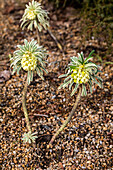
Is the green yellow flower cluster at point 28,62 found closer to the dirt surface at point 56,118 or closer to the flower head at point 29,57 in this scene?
the flower head at point 29,57

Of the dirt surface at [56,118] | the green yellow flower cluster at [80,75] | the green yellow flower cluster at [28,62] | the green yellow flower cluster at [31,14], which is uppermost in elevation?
the green yellow flower cluster at [31,14]

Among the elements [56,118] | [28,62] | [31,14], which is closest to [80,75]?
[28,62]

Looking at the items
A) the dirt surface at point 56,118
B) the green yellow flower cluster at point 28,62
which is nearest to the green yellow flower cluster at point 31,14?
the green yellow flower cluster at point 28,62

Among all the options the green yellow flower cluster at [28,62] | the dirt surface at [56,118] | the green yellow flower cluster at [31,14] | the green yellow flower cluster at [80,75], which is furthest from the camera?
the green yellow flower cluster at [31,14]

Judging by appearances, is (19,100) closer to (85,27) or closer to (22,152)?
(22,152)

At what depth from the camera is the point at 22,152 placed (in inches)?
108

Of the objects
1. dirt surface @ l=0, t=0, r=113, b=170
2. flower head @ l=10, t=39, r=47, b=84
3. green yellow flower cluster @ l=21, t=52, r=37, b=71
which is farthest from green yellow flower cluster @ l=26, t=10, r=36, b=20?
dirt surface @ l=0, t=0, r=113, b=170

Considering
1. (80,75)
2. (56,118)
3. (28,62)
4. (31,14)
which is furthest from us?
(56,118)

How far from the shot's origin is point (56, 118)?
310 centimetres

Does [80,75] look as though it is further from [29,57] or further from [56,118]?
[56,118]

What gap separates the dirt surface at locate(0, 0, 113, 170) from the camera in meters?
2.72

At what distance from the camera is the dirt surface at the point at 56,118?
8.91 feet

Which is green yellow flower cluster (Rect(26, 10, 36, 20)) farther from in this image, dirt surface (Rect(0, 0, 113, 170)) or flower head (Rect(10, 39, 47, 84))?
dirt surface (Rect(0, 0, 113, 170))

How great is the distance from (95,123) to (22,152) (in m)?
1.16
